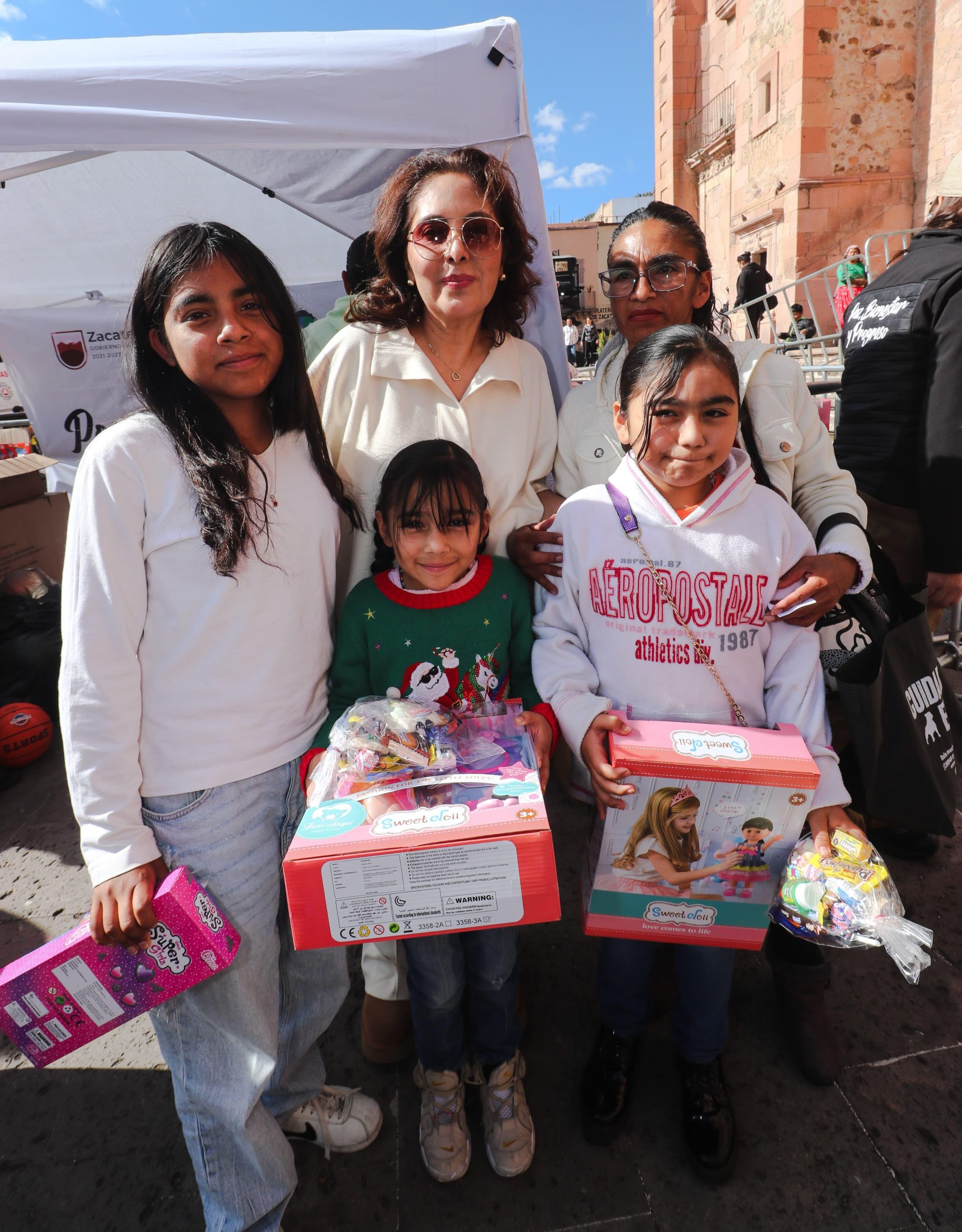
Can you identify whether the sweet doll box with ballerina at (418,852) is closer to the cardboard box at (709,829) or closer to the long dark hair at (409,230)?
the cardboard box at (709,829)

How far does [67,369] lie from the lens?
4844 millimetres

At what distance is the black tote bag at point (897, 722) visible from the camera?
1629 mm

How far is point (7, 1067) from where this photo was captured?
2070mm

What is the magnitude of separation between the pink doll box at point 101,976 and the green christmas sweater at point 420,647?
0.45 m

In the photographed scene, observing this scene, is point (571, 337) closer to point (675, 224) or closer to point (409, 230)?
point (675, 224)

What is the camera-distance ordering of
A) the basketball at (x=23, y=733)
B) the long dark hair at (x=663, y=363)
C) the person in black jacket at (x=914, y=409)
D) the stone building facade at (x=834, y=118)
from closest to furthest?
the long dark hair at (x=663, y=363) < the person in black jacket at (x=914, y=409) < the basketball at (x=23, y=733) < the stone building facade at (x=834, y=118)

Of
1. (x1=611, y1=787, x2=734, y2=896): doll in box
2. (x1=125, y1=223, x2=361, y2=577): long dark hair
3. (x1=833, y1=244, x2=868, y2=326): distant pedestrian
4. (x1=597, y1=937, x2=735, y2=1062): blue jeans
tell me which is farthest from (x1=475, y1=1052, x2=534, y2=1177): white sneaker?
(x1=833, y1=244, x2=868, y2=326): distant pedestrian

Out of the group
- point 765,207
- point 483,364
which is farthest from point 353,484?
point 765,207

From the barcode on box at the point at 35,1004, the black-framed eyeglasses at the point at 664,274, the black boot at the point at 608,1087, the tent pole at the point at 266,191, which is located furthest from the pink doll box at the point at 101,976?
the tent pole at the point at 266,191

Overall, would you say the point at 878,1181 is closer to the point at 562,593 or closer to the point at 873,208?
the point at 562,593

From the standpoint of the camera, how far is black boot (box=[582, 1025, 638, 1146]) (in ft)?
5.66

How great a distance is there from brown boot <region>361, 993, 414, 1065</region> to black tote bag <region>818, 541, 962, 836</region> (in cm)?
141

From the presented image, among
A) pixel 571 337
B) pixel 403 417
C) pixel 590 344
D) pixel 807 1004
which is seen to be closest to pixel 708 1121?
pixel 807 1004

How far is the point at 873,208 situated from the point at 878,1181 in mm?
19016
